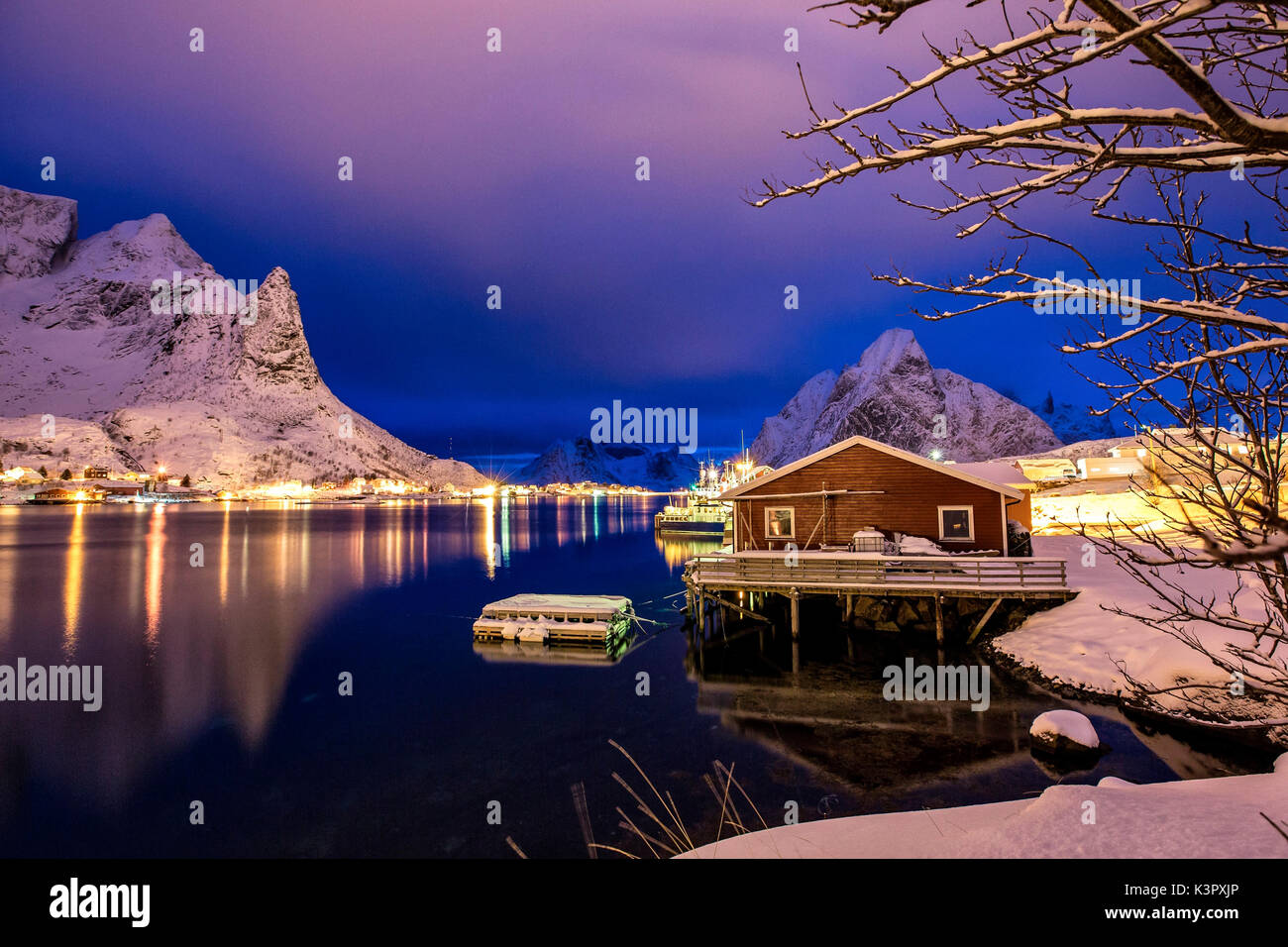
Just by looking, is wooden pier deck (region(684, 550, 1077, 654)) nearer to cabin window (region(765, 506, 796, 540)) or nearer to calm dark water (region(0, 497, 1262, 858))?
calm dark water (region(0, 497, 1262, 858))

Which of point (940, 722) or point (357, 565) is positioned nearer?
point (940, 722)

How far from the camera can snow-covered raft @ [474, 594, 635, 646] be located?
88.2ft

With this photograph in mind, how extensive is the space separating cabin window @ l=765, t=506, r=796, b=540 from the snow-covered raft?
824cm

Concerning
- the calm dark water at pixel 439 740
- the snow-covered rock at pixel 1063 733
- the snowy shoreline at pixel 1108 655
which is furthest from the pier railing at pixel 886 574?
the snow-covered rock at pixel 1063 733

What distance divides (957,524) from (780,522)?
763 cm

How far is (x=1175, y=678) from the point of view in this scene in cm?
1582

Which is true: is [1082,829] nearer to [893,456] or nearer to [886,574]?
[886,574]

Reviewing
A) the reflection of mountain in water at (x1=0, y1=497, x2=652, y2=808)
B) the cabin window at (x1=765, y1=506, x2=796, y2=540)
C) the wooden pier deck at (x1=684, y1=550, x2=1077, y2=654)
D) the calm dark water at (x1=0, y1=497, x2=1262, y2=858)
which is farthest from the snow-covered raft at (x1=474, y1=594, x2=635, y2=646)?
the reflection of mountain in water at (x1=0, y1=497, x2=652, y2=808)

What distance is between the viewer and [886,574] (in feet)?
76.2

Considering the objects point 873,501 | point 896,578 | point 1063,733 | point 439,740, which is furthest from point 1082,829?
point 873,501

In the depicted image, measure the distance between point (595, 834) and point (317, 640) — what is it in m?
24.3
